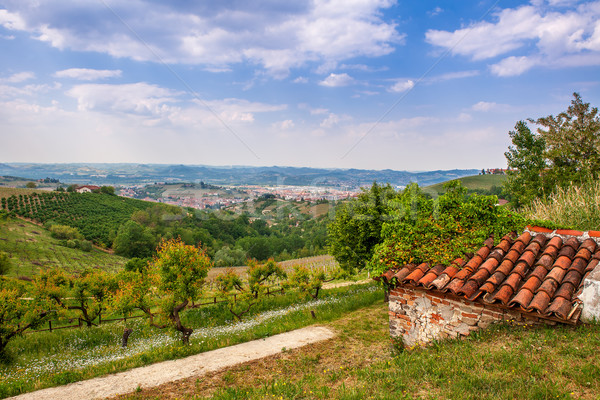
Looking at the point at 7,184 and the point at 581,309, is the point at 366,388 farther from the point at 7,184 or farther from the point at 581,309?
the point at 7,184

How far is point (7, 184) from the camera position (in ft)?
283

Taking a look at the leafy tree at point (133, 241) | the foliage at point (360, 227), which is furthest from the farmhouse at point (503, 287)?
the leafy tree at point (133, 241)

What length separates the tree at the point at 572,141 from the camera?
72.7 feet

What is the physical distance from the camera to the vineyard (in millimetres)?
72350

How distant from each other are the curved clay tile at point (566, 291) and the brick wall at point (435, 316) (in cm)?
59

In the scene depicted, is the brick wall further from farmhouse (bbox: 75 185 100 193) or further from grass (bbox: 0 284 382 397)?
farmhouse (bbox: 75 185 100 193)

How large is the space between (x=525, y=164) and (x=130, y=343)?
3192 cm

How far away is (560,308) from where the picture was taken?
505 cm

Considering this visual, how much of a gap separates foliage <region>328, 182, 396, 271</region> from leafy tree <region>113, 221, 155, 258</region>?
63.3m

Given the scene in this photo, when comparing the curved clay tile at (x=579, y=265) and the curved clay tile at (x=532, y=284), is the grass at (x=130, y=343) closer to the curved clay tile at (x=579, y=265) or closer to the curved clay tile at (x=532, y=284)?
the curved clay tile at (x=532, y=284)

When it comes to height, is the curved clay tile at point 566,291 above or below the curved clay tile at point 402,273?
above

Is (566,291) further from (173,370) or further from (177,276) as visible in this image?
(177,276)

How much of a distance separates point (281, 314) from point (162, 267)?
6.27m

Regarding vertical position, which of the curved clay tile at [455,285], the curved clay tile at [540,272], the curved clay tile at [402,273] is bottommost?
the curved clay tile at [402,273]
